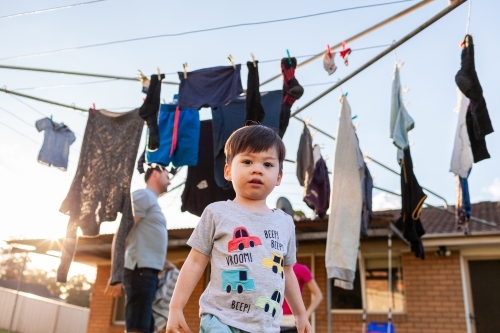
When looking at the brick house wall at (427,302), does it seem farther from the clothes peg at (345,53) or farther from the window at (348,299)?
the clothes peg at (345,53)

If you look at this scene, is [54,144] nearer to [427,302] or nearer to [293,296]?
[293,296]

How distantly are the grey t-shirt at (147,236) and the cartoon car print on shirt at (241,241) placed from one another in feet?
8.40

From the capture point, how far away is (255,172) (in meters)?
1.82

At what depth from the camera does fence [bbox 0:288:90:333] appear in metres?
13.7

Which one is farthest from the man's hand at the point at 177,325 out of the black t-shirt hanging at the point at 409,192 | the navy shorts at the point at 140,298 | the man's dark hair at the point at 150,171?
the black t-shirt hanging at the point at 409,192

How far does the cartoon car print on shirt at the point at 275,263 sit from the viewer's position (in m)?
1.77

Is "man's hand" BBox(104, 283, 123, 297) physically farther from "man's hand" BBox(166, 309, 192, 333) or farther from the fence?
the fence

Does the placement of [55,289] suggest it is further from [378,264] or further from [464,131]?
[464,131]

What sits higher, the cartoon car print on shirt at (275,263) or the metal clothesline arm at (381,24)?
the metal clothesline arm at (381,24)

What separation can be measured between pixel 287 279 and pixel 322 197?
4082mm

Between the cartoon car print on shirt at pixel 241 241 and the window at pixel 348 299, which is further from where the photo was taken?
the window at pixel 348 299

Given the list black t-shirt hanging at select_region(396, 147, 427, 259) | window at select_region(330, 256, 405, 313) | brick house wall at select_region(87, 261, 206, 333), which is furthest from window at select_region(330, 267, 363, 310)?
black t-shirt hanging at select_region(396, 147, 427, 259)

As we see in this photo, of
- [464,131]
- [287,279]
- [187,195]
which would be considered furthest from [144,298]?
[464,131]

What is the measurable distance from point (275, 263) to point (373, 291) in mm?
8365
